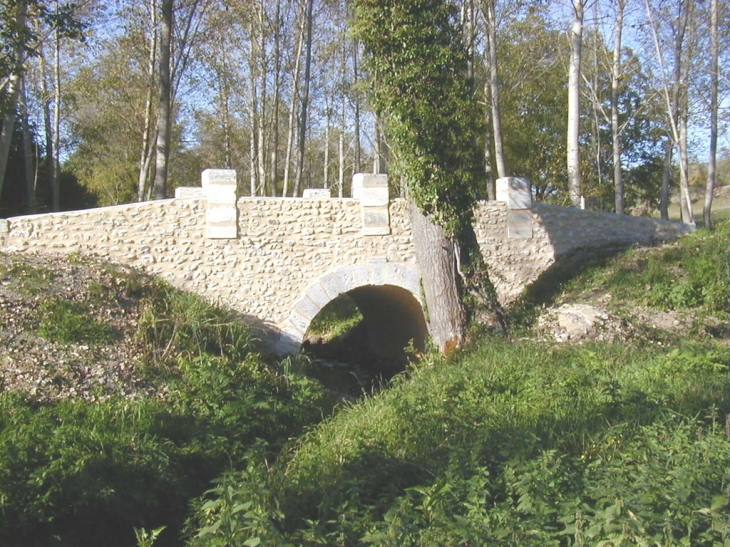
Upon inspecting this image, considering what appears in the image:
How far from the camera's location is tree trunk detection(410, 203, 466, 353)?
34.4 feet

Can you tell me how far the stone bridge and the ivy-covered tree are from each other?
3.18 feet

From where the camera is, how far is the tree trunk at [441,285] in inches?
413

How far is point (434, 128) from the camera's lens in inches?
415

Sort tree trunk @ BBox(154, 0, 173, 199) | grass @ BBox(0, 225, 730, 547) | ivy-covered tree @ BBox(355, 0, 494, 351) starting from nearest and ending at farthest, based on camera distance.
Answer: grass @ BBox(0, 225, 730, 547), ivy-covered tree @ BBox(355, 0, 494, 351), tree trunk @ BBox(154, 0, 173, 199)

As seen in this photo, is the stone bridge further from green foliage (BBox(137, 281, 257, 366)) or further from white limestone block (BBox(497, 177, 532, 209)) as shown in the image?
green foliage (BBox(137, 281, 257, 366))

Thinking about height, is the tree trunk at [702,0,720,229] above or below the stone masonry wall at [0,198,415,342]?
above

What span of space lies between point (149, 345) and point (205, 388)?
1028 mm

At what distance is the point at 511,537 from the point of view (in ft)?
13.2

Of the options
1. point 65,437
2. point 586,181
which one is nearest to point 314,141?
point 586,181

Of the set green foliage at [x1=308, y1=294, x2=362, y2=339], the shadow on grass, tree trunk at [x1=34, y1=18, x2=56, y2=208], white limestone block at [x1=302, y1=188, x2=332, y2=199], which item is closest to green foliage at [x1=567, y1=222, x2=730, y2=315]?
the shadow on grass

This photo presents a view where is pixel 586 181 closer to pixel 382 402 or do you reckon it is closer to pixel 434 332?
pixel 434 332

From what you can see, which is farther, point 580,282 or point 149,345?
point 580,282

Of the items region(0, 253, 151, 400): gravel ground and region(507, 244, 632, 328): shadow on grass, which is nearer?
region(0, 253, 151, 400): gravel ground

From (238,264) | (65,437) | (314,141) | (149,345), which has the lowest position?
(65,437)
